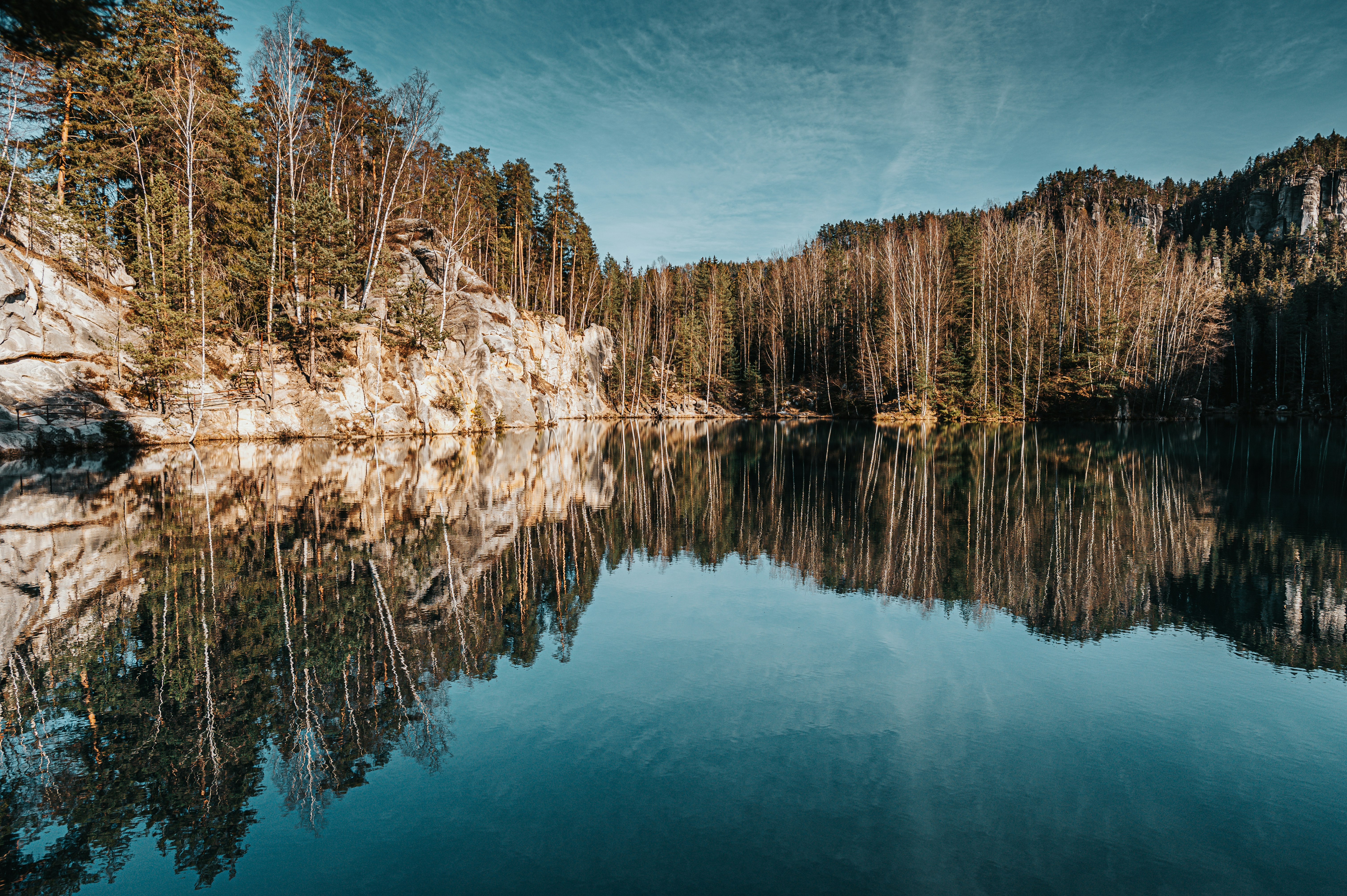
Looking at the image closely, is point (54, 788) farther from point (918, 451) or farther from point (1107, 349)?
point (1107, 349)

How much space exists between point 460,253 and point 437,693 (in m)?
46.8

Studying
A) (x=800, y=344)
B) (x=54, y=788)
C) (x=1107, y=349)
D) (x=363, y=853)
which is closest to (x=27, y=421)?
(x=54, y=788)

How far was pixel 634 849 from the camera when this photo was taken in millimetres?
3734

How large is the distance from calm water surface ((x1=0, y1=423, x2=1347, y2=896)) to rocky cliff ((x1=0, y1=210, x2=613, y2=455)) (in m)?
14.5

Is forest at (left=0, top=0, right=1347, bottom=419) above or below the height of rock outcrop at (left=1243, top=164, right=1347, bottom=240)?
below

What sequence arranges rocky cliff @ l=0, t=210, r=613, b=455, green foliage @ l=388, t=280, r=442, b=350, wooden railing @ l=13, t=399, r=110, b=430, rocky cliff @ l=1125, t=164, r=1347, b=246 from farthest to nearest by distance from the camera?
rocky cliff @ l=1125, t=164, r=1347, b=246 → green foliage @ l=388, t=280, r=442, b=350 → rocky cliff @ l=0, t=210, r=613, b=455 → wooden railing @ l=13, t=399, r=110, b=430

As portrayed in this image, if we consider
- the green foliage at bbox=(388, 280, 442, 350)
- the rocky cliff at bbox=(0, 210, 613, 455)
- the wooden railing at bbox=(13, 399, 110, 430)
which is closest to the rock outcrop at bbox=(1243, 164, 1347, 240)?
the rocky cliff at bbox=(0, 210, 613, 455)

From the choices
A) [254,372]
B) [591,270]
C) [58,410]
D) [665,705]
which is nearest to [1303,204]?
[591,270]

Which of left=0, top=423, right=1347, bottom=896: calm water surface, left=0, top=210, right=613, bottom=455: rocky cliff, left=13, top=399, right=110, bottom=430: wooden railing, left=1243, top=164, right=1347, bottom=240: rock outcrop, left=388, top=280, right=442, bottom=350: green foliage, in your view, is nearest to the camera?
left=0, top=423, right=1347, bottom=896: calm water surface

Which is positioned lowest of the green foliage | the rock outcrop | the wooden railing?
the wooden railing

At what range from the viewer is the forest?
2770 cm

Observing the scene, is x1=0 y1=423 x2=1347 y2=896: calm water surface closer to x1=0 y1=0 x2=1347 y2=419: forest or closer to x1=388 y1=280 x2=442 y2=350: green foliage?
x1=0 y1=0 x2=1347 y2=419: forest

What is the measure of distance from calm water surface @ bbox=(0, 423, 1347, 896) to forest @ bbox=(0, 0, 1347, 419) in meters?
6.65

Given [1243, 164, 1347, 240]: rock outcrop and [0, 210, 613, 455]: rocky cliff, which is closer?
[0, 210, 613, 455]: rocky cliff
